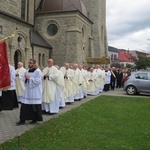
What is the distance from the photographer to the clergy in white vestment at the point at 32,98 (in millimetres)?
7562

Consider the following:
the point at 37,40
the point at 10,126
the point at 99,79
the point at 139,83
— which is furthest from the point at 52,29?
the point at 10,126

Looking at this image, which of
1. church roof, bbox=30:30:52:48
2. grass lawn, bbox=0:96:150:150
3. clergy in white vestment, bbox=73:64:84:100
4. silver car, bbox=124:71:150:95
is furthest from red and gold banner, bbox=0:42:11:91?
church roof, bbox=30:30:52:48

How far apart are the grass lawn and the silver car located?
22.2 ft

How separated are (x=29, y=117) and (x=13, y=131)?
92cm

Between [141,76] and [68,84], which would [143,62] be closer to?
[141,76]

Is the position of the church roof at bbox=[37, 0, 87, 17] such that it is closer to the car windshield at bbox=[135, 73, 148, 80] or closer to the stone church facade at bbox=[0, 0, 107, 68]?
the stone church facade at bbox=[0, 0, 107, 68]

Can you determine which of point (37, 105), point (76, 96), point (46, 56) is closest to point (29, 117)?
point (37, 105)

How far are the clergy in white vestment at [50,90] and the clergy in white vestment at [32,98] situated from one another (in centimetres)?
143

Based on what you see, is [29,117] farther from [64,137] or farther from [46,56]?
[46,56]

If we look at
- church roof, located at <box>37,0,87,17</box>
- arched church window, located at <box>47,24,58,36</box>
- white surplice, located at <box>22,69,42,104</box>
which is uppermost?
church roof, located at <box>37,0,87,17</box>

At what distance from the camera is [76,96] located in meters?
13.7

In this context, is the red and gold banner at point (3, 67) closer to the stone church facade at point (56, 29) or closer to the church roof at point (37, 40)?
the stone church facade at point (56, 29)

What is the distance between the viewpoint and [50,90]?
9.23m

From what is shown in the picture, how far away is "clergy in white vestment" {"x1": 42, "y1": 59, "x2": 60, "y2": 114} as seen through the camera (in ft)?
30.1
